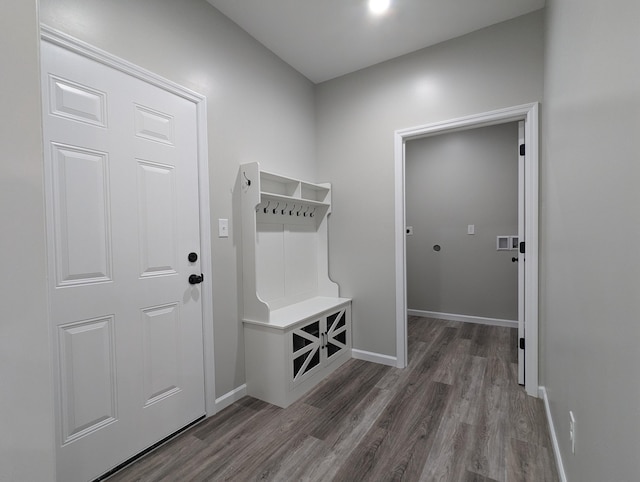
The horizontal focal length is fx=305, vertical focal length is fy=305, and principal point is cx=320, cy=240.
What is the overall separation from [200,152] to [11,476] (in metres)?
1.74

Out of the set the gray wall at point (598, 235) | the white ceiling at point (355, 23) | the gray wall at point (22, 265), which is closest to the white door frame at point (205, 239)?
the white ceiling at point (355, 23)

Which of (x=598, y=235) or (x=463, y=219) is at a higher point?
(x=463, y=219)

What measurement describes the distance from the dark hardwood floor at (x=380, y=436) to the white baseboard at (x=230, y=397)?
0.15ft

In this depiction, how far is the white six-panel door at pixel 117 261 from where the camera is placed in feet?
4.59

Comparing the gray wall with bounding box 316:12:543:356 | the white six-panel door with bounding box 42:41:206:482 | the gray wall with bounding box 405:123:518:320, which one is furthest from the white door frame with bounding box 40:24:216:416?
the gray wall with bounding box 405:123:518:320

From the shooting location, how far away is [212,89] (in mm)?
2123

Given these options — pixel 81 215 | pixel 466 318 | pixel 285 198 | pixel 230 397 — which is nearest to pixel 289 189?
pixel 285 198

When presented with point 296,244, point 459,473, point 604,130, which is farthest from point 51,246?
point 459,473

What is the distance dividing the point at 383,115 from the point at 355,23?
2.53 ft

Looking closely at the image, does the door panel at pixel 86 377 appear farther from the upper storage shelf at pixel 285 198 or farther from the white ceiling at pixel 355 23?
the white ceiling at pixel 355 23

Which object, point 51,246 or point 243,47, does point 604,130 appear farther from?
point 243,47

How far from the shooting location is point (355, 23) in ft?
7.59

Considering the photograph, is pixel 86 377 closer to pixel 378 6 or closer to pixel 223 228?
pixel 223 228

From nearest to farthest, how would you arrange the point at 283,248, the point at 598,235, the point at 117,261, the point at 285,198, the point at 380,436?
the point at 598,235
the point at 117,261
the point at 380,436
the point at 285,198
the point at 283,248
